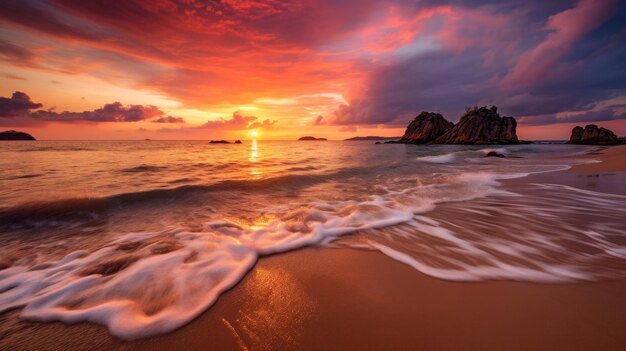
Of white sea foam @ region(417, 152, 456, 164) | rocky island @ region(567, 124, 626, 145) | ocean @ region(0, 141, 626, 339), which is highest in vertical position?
rocky island @ region(567, 124, 626, 145)

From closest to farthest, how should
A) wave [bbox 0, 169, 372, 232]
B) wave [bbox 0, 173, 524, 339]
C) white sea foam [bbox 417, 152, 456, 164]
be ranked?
wave [bbox 0, 173, 524, 339], wave [bbox 0, 169, 372, 232], white sea foam [bbox 417, 152, 456, 164]

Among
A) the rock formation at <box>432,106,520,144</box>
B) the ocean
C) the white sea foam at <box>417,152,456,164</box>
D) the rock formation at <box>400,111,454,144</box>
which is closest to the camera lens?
the ocean

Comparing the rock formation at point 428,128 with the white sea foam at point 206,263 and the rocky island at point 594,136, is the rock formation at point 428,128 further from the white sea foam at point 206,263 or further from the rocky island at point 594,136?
the white sea foam at point 206,263

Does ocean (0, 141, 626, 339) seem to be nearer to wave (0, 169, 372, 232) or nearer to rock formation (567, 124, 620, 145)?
wave (0, 169, 372, 232)

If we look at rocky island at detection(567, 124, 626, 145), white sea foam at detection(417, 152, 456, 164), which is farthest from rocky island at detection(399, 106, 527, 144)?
white sea foam at detection(417, 152, 456, 164)

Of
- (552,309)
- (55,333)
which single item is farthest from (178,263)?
(552,309)

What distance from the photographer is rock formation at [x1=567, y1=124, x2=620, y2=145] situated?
67.8 m

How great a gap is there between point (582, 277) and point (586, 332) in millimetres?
1286

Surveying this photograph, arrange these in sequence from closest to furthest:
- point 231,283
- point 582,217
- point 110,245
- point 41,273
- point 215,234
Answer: point 231,283 → point 41,273 → point 110,245 → point 215,234 → point 582,217

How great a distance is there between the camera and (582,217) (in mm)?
5059

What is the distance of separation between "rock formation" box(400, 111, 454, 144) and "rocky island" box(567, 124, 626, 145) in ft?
117

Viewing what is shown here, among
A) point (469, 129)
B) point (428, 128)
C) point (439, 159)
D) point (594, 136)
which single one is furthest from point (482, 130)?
point (439, 159)

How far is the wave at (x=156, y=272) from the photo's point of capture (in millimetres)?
2326

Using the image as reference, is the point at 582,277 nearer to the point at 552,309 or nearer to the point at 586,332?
the point at 552,309
